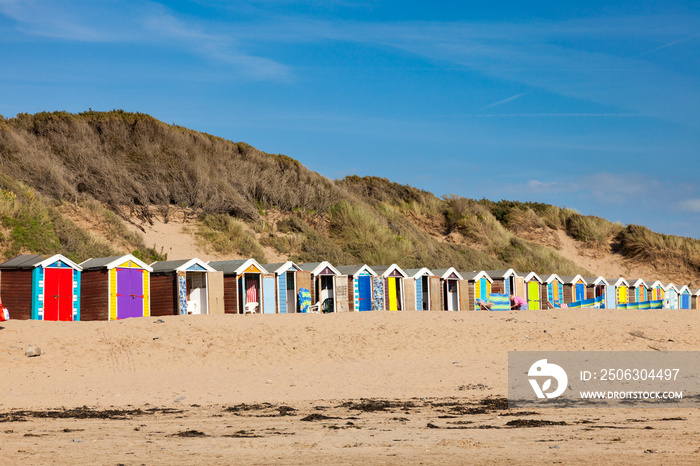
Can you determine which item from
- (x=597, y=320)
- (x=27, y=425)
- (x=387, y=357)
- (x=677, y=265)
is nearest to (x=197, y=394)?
(x=27, y=425)

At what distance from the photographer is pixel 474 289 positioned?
109 feet

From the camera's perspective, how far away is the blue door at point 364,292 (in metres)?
28.2

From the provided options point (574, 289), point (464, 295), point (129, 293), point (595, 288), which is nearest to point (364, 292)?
point (464, 295)

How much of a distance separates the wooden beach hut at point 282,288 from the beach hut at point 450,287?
8.18 metres

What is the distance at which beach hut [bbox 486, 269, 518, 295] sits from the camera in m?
33.8

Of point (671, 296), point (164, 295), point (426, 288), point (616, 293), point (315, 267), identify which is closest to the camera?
point (164, 295)

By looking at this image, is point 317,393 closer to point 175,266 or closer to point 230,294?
point 175,266

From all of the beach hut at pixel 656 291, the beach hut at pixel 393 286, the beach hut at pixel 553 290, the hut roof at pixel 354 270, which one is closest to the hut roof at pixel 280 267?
the hut roof at pixel 354 270

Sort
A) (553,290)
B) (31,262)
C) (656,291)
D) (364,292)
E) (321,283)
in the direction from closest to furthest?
(31,262) → (364,292) → (321,283) → (553,290) → (656,291)

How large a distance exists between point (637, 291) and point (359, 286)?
23.2m

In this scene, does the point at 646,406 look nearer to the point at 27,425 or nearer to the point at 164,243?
the point at 27,425

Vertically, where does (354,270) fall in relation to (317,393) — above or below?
above

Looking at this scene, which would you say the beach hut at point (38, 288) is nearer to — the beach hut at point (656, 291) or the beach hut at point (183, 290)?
the beach hut at point (183, 290)

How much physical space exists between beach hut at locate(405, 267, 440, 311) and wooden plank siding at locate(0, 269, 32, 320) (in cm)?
1567
